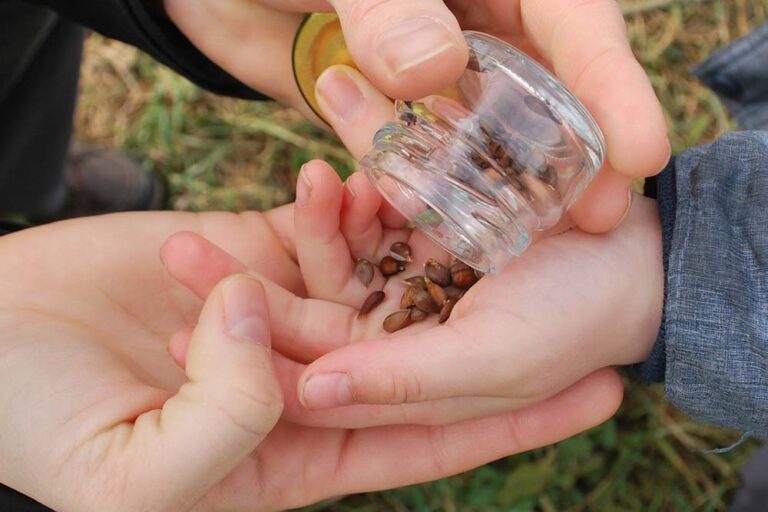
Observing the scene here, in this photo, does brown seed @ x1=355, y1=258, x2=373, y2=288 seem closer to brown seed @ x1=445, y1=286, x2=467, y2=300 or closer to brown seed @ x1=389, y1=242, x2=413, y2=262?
brown seed @ x1=389, y1=242, x2=413, y2=262

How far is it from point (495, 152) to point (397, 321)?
42 cm

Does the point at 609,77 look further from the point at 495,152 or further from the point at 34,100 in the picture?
the point at 34,100

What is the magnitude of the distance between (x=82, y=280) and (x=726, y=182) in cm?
132

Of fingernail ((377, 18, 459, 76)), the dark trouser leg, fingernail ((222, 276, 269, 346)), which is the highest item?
A: fingernail ((377, 18, 459, 76))

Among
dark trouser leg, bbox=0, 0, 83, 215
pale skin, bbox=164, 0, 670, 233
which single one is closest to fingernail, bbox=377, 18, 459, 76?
pale skin, bbox=164, 0, 670, 233

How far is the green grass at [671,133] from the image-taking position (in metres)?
2.58

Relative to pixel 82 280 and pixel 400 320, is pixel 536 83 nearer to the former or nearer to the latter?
pixel 400 320

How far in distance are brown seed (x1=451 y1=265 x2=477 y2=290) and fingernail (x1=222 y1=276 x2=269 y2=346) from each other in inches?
15.8

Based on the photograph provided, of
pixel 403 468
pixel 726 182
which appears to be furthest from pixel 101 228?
pixel 726 182

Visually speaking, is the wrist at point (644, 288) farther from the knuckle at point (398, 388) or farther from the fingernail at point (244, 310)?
the fingernail at point (244, 310)

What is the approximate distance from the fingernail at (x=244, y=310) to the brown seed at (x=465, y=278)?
40 centimetres

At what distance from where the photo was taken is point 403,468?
176cm

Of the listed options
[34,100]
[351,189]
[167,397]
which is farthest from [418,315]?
[34,100]

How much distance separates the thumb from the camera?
1.40 meters
